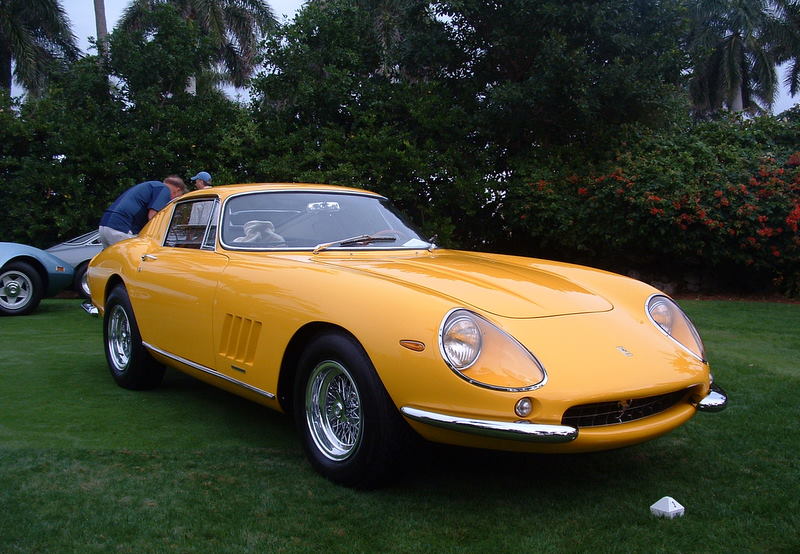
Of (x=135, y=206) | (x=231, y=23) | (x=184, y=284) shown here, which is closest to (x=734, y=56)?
(x=231, y=23)

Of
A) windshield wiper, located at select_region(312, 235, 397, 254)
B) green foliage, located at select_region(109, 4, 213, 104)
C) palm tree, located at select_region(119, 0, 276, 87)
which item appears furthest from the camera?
palm tree, located at select_region(119, 0, 276, 87)

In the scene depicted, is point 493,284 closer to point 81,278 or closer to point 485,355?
point 485,355

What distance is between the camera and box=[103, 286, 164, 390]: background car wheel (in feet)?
→ 15.4

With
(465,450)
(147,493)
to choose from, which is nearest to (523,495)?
(465,450)

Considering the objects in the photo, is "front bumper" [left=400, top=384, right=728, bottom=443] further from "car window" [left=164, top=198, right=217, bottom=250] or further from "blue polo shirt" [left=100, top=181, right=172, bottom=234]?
"blue polo shirt" [left=100, top=181, right=172, bottom=234]

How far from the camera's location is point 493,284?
3324 mm

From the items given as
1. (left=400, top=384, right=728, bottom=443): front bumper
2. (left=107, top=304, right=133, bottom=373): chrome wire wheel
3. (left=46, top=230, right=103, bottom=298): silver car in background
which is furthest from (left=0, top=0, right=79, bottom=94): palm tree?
(left=400, top=384, right=728, bottom=443): front bumper

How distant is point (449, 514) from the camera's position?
9.24 feet

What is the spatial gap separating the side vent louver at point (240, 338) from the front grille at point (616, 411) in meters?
1.54

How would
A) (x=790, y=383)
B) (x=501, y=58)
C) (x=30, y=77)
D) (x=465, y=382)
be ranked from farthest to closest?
(x=30, y=77) → (x=501, y=58) → (x=790, y=383) → (x=465, y=382)

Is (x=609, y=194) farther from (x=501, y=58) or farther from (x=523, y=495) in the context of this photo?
(x=523, y=495)

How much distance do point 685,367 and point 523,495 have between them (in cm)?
87

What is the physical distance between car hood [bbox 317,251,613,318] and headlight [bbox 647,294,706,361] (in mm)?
248

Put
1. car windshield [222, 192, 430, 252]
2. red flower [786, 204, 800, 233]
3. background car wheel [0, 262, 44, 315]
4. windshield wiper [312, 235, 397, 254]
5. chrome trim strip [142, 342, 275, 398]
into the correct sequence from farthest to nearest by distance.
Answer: red flower [786, 204, 800, 233]
background car wheel [0, 262, 44, 315]
car windshield [222, 192, 430, 252]
windshield wiper [312, 235, 397, 254]
chrome trim strip [142, 342, 275, 398]
